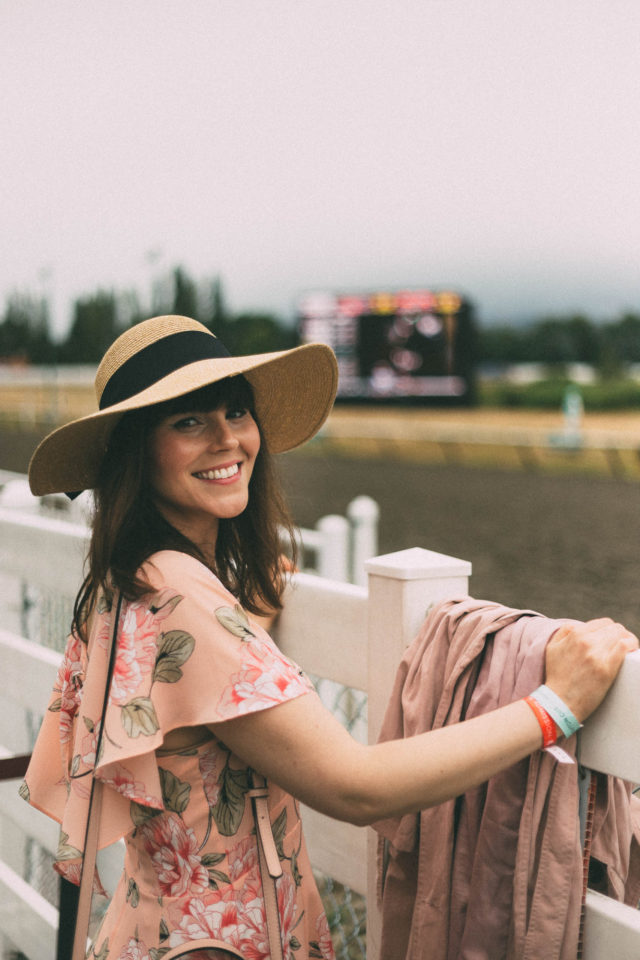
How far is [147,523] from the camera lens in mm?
1513

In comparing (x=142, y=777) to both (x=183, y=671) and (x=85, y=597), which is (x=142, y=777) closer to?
(x=183, y=671)

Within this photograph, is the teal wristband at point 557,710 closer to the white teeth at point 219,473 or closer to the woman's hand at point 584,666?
the woman's hand at point 584,666

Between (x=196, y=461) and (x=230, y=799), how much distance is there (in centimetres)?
47

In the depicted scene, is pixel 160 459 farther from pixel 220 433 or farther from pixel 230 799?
pixel 230 799

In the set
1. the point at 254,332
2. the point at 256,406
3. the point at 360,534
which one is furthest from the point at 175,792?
the point at 254,332

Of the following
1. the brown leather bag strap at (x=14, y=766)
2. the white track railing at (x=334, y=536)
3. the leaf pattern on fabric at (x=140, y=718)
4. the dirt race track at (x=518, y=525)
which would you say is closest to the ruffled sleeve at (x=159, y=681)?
the leaf pattern on fabric at (x=140, y=718)

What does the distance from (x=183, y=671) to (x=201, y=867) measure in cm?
29

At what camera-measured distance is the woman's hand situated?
1.31m

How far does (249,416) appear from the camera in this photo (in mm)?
1648

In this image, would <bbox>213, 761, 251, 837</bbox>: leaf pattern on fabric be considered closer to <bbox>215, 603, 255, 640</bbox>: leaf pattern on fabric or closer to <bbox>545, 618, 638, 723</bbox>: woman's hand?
<bbox>215, 603, 255, 640</bbox>: leaf pattern on fabric

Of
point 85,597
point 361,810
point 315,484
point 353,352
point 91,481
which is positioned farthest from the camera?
point 353,352

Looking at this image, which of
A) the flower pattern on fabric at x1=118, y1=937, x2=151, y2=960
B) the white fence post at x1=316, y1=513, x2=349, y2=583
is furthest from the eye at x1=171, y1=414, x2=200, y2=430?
the white fence post at x1=316, y1=513, x2=349, y2=583

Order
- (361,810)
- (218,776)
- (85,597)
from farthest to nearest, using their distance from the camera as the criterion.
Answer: (85,597), (218,776), (361,810)

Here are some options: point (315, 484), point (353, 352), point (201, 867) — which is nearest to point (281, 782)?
point (201, 867)
